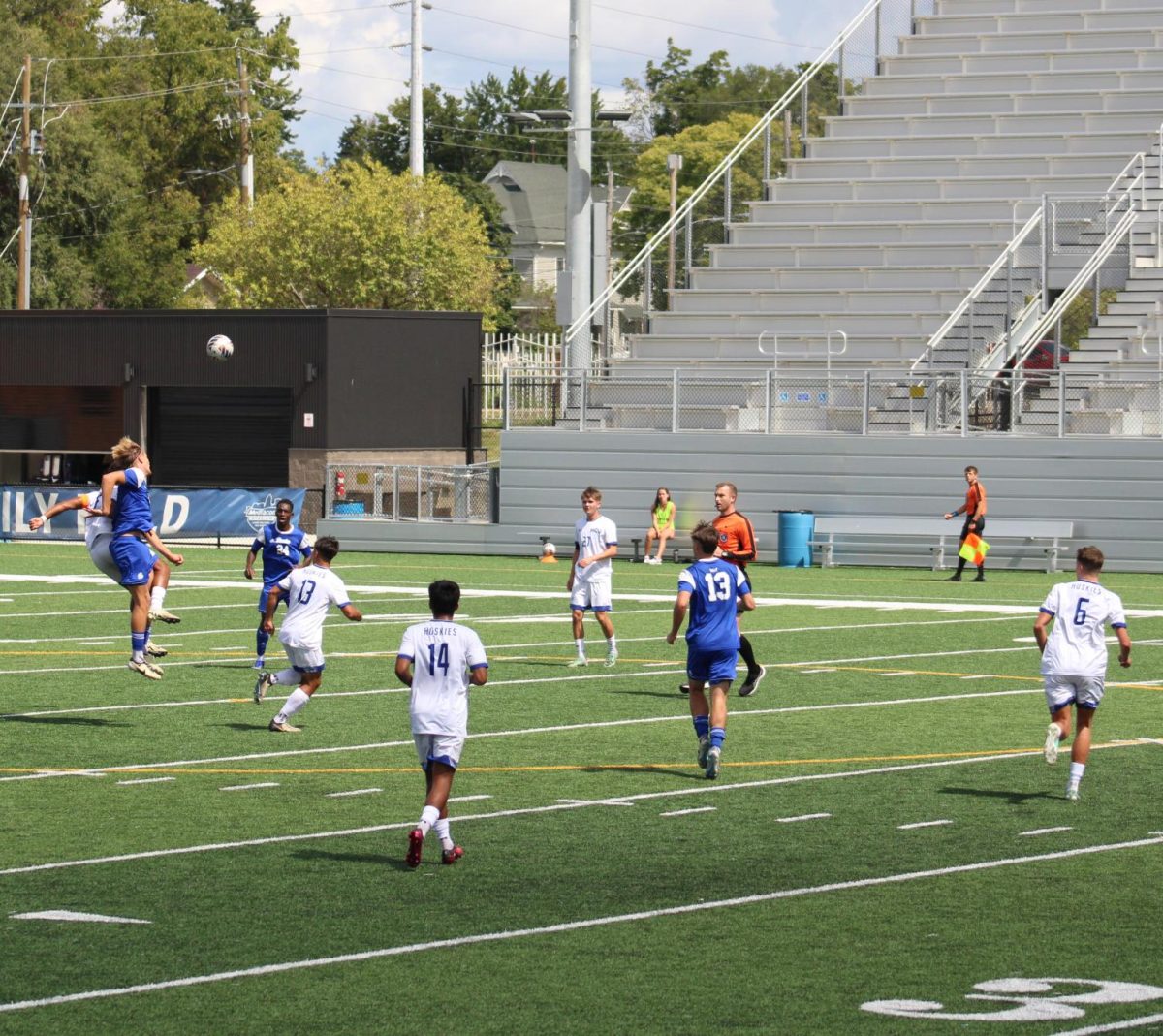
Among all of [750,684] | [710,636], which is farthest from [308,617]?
[750,684]

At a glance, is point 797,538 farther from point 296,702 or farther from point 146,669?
point 296,702

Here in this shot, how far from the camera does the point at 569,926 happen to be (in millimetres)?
9539

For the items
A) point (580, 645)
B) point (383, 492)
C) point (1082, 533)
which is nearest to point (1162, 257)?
point (1082, 533)

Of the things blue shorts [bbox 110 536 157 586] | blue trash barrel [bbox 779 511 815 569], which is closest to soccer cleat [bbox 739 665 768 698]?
blue shorts [bbox 110 536 157 586]

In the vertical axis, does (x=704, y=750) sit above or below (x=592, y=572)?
below

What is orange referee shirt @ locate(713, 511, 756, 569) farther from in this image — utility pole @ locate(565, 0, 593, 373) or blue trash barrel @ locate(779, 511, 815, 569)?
utility pole @ locate(565, 0, 593, 373)

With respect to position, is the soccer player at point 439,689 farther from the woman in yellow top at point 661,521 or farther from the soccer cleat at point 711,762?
the woman in yellow top at point 661,521

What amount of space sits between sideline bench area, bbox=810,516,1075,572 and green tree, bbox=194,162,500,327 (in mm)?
33756

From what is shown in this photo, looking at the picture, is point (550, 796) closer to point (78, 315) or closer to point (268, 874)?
point (268, 874)

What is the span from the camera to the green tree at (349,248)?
66.9 metres

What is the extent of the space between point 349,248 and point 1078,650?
56019 millimetres

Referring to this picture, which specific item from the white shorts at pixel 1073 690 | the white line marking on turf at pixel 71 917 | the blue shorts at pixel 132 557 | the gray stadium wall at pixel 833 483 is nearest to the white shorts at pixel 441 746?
the white line marking on turf at pixel 71 917

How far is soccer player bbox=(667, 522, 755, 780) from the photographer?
13.8 meters

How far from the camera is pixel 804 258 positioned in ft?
136
